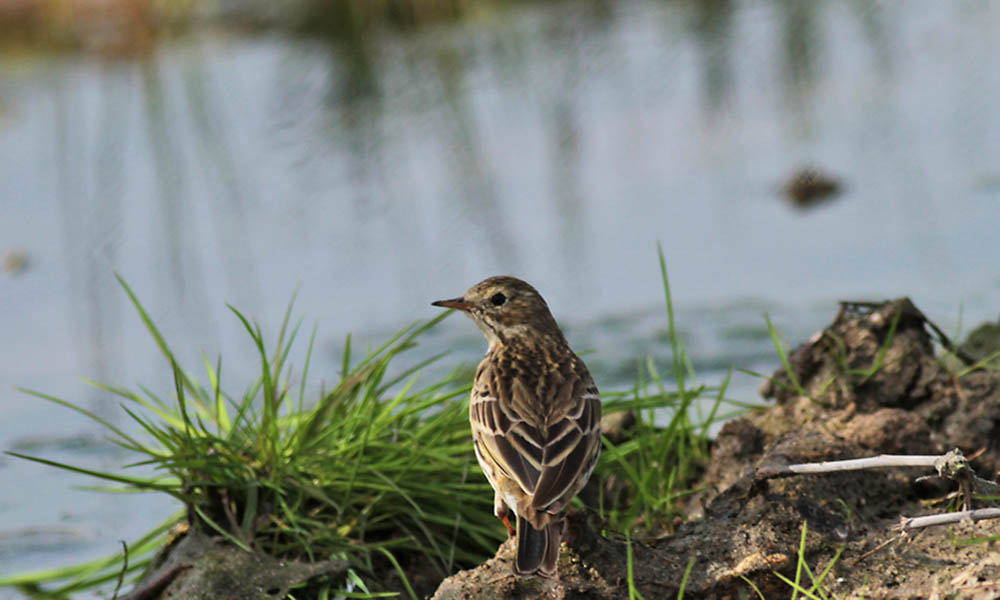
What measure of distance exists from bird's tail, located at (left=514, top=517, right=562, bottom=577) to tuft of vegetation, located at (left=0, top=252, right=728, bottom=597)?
860 millimetres

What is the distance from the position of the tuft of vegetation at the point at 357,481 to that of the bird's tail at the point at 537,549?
2.82 ft

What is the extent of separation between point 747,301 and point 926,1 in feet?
17.6

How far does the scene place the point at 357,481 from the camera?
15.3 ft

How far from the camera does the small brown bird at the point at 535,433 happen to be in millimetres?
3566

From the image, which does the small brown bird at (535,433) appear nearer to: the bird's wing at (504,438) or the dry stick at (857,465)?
the bird's wing at (504,438)

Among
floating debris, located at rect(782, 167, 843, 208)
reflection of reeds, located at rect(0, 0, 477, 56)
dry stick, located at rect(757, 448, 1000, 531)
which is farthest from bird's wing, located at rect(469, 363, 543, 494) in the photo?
reflection of reeds, located at rect(0, 0, 477, 56)

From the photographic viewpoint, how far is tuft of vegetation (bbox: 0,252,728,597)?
14.9 ft

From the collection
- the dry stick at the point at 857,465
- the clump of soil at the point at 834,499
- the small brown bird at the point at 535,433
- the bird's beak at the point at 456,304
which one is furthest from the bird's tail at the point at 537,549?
the bird's beak at the point at 456,304

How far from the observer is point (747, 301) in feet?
23.6

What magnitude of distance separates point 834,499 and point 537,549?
114 cm

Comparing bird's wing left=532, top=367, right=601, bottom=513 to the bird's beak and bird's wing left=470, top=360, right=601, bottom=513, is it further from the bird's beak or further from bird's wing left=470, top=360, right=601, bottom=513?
the bird's beak

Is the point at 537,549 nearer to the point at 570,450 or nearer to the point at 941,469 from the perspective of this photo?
the point at 570,450

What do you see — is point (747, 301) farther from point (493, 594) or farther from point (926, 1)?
point (926, 1)

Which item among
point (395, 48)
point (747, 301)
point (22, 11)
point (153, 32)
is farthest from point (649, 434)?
point (22, 11)
